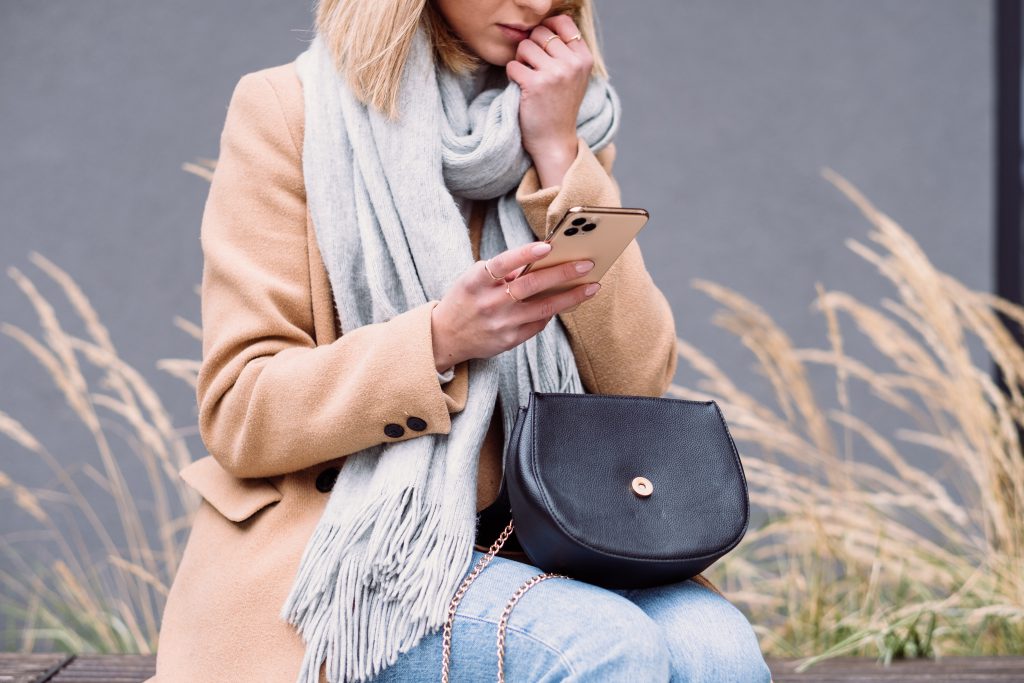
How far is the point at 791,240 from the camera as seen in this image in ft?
10.0

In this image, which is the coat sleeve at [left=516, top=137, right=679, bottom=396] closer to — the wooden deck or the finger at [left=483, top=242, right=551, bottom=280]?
the finger at [left=483, top=242, right=551, bottom=280]

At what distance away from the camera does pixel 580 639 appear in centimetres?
113

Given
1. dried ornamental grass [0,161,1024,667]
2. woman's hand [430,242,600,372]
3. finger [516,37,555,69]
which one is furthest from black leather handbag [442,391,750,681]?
dried ornamental grass [0,161,1024,667]

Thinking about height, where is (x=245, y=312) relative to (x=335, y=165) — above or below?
below

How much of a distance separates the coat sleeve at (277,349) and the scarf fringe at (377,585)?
0.11 m

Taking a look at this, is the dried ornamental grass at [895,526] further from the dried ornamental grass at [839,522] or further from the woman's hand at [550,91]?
the woman's hand at [550,91]

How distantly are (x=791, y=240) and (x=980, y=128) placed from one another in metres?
0.65

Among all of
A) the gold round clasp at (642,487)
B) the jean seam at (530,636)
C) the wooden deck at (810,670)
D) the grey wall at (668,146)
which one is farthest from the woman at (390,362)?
the grey wall at (668,146)

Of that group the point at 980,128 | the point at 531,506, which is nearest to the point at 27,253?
the point at 531,506

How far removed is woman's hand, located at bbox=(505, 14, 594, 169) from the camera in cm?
152

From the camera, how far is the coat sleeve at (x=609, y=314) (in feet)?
4.85

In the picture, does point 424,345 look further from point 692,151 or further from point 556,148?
point 692,151

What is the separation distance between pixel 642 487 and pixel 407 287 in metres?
0.43

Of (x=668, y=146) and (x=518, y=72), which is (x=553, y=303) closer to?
(x=518, y=72)
